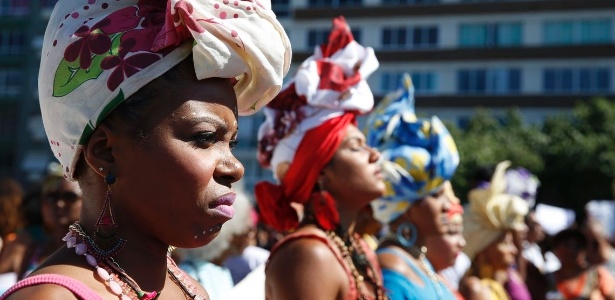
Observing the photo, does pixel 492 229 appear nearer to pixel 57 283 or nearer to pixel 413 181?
pixel 413 181

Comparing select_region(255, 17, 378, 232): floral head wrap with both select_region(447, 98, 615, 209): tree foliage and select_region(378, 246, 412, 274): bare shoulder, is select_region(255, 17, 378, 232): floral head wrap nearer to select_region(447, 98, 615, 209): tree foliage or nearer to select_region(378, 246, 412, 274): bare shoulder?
select_region(378, 246, 412, 274): bare shoulder

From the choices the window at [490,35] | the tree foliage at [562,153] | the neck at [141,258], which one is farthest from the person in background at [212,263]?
the window at [490,35]

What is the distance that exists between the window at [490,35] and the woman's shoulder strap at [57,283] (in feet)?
147

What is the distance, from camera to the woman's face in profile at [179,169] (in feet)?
6.28

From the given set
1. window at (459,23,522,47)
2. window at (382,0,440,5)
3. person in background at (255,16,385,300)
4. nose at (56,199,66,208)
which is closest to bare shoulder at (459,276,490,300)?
person in background at (255,16,385,300)

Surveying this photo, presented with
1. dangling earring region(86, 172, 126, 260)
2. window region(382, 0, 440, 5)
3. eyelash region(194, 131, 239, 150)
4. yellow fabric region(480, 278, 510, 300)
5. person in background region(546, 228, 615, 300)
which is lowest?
window region(382, 0, 440, 5)

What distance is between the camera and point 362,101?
161 inches

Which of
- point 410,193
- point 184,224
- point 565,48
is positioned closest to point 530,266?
point 410,193

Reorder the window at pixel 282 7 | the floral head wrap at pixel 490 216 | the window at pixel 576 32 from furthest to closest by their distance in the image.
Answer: the window at pixel 282 7, the window at pixel 576 32, the floral head wrap at pixel 490 216

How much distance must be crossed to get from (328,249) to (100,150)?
72.1 inches

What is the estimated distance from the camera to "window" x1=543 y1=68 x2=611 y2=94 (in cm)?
4334

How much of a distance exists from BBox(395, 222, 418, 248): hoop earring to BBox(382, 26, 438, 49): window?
41.9 meters

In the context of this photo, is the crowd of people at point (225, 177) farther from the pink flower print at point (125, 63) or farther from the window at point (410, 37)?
the window at point (410, 37)

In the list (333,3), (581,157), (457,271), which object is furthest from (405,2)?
(457,271)
